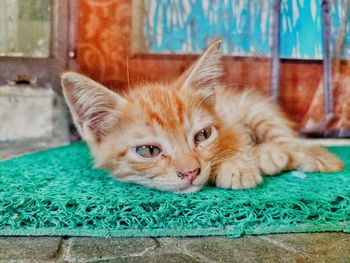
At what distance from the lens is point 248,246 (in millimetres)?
1168

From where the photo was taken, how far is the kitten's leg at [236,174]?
146cm

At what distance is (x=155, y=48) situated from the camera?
2.39 metres

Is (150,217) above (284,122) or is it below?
below

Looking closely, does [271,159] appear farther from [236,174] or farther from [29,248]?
[29,248]

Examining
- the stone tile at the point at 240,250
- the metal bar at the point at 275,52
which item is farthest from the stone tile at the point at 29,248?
the metal bar at the point at 275,52

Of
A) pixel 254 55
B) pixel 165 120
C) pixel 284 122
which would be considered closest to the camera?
pixel 165 120

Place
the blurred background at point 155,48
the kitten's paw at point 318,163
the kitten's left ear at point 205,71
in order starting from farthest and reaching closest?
the blurred background at point 155,48, the kitten's paw at point 318,163, the kitten's left ear at point 205,71

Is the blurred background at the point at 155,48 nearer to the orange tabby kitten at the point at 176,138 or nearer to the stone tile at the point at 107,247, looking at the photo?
the orange tabby kitten at the point at 176,138

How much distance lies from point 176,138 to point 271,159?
1.37 ft

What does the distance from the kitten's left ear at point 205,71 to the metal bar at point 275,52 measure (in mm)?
847

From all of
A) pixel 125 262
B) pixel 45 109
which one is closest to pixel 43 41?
pixel 45 109

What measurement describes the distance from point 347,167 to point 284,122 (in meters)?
0.36

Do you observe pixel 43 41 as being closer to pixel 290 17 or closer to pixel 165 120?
pixel 165 120

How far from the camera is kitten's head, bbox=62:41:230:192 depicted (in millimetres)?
1421
